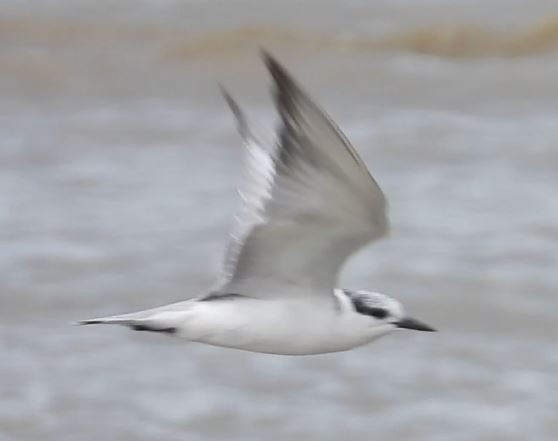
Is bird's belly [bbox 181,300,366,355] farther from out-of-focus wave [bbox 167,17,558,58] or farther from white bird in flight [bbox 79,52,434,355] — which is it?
out-of-focus wave [bbox 167,17,558,58]

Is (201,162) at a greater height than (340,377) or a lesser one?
greater

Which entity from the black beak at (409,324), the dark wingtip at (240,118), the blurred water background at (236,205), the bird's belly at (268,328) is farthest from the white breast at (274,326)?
the blurred water background at (236,205)

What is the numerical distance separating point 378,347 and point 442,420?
0.52 meters

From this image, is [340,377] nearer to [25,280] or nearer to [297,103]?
[25,280]

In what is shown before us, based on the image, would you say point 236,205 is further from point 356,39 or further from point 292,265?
point 292,265

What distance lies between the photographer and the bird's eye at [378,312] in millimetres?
4220

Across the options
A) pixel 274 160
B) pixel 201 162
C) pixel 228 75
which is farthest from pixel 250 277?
pixel 228 75

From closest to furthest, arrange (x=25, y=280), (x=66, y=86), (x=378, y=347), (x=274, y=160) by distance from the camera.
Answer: (x=274, y=160) < (x=378, y=347) < (x=25, y=280) < (x=66, y=86)

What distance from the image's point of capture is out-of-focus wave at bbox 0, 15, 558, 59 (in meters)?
9.09

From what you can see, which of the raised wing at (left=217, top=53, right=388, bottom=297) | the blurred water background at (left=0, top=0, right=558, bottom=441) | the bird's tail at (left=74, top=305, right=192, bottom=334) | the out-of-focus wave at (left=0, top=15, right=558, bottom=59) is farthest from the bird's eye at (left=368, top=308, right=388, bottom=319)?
the out-of-focus wave at (left=0, top=15, right=558, bottom=59)

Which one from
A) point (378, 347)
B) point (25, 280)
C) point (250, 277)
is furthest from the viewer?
point (25, 280)

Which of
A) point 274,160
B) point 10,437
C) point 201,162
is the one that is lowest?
Result: point 10,437

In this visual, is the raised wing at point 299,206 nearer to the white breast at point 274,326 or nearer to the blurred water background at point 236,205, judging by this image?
the white breast at point 274,326

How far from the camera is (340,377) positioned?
592cm
